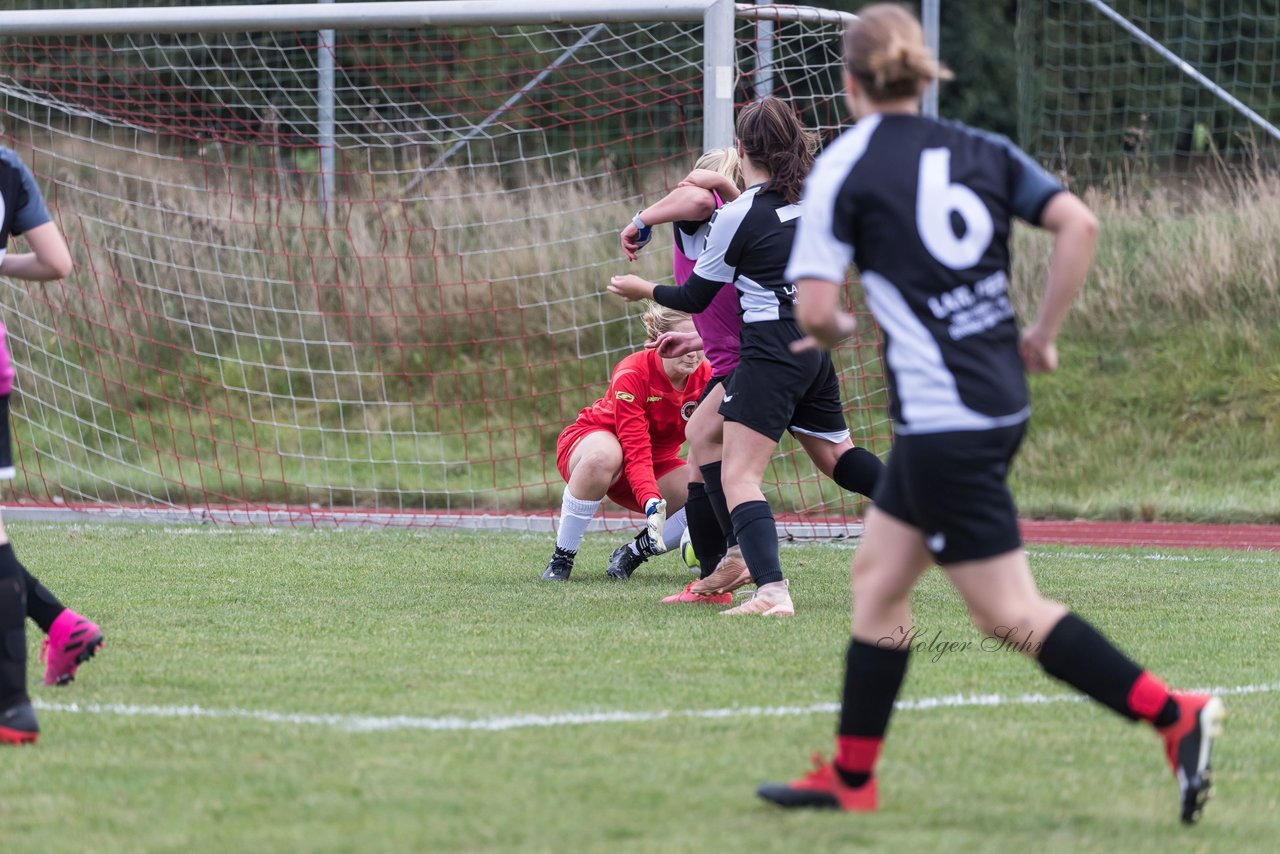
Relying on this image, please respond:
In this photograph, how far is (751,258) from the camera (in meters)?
5.67

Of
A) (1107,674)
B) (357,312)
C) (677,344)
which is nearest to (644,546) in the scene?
(677,344)

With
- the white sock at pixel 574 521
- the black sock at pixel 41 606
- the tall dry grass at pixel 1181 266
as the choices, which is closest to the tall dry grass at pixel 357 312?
the tall dry grass at pixel 1181 266

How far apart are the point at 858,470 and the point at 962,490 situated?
301 centimetres

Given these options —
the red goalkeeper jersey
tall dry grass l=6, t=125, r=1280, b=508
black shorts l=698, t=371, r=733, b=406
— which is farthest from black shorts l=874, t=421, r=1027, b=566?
tall dry grass l=6, t=125, r=1280, b=508

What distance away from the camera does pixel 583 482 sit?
23.1ft

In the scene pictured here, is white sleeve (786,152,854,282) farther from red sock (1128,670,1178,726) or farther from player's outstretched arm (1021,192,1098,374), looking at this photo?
red sock (1128,670,1178,726)

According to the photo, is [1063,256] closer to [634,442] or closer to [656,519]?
[656,519]

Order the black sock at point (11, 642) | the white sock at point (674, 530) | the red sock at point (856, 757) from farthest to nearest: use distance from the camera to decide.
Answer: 1. the white sock at point (674, 530)
2. the black sock at point (11, 642)
3. the red sock at point (856, 757)

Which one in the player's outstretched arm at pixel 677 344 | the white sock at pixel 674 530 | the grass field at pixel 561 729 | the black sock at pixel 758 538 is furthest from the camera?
the white sock at pixel 674 530

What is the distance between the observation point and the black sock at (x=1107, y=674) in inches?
126

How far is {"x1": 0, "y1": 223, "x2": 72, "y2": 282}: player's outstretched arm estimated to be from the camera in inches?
161

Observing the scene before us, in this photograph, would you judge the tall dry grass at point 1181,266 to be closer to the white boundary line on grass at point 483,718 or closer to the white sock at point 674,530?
the white sock at point 674,530

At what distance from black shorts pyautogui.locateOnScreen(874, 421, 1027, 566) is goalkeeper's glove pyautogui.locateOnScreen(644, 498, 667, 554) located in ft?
11.9

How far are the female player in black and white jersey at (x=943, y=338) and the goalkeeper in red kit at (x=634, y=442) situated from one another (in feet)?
11.8
